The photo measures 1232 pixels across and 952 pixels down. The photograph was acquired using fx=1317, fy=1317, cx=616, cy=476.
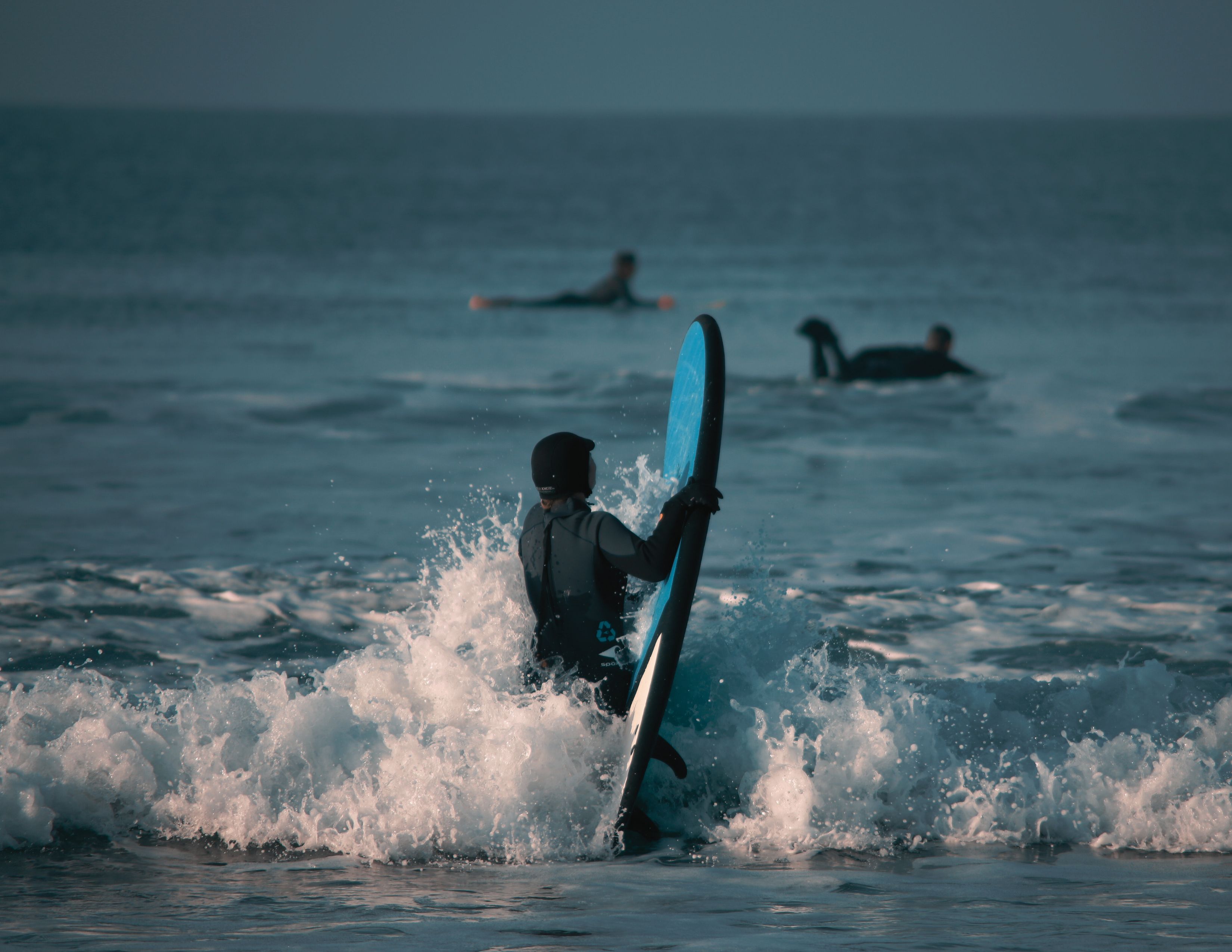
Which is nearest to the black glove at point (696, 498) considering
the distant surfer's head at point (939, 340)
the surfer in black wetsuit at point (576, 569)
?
the surfer in black wetsuit at point (576, 569)

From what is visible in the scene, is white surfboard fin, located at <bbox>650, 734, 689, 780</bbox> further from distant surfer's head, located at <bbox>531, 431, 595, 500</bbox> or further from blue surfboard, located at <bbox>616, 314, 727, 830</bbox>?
distant surfer's head, located at <bbox>531, 431, 595, 500</bbox>

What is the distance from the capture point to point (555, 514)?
5.07 metres

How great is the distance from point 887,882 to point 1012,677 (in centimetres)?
269

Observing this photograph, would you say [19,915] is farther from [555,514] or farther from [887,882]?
[887,882]

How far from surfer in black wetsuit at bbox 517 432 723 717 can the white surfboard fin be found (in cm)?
25

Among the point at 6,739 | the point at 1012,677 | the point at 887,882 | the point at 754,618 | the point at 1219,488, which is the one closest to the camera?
the point at 887,882

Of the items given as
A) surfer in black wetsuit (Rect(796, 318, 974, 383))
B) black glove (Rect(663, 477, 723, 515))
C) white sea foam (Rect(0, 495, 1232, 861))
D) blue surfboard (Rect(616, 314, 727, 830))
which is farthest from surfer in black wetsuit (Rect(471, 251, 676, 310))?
black glove (Rect(663, 477, 723, 515))

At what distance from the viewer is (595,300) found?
2569cm

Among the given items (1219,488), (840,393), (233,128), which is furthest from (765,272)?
(233,128)

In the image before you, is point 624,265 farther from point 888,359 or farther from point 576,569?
point 576,569

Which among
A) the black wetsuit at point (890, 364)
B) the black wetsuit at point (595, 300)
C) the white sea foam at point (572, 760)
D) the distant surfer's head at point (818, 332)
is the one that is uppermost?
the black wetsuit at point (595, 300)

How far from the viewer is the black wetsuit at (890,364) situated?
1753 centimetres

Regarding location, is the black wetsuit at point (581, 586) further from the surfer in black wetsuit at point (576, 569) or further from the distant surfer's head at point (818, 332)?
the distant surfer's head at point (818, 332)

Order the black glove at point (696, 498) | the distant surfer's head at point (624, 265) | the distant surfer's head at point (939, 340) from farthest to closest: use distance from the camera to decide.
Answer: the distant surfer's head at point (624, 265)
the distant surfer's head at point (939, 340)
the black glove at point (696, 498)
